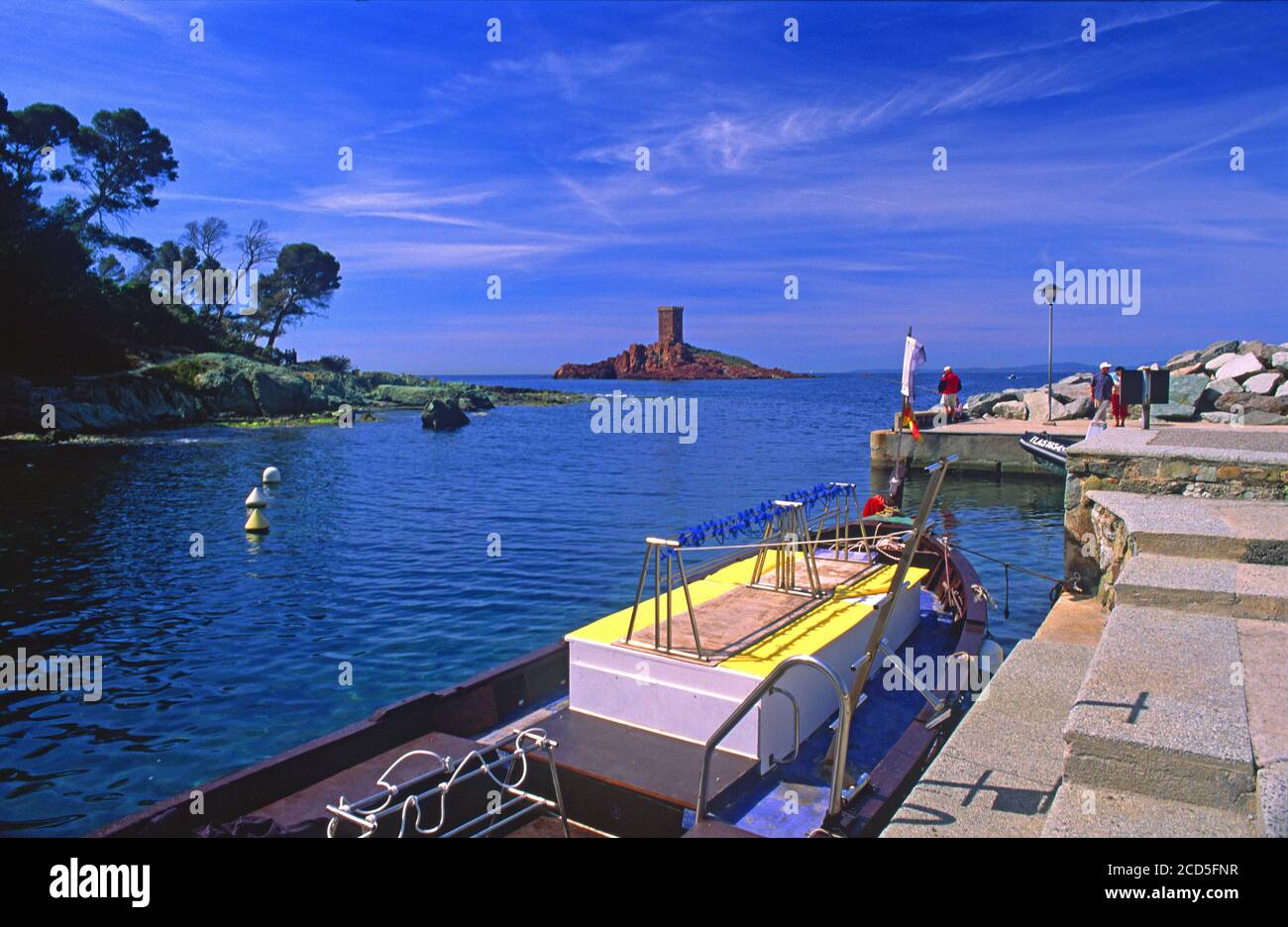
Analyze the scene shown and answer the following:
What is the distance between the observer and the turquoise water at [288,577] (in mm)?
11016

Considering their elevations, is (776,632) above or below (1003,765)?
above

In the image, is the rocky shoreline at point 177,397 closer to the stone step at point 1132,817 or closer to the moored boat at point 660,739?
the moored boat at point 660,739

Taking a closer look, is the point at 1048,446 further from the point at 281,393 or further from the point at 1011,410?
the point at 281,393

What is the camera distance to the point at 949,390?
35.5 meters

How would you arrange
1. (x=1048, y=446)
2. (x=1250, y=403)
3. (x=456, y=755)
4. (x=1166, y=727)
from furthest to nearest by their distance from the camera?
1. (x=1250, y=403)
2. (x=1048, y=446)
3. (x=456, y=755)
4. (x=1166, y=727)

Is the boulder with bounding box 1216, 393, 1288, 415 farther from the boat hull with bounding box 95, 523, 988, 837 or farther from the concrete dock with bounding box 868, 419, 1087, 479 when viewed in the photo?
the boat hull with bounding box 95, 523, 988, 837

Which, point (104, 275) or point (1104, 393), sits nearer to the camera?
point (1104, 393)

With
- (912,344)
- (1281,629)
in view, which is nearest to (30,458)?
(912,344)

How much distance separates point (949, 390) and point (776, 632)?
30510 mm

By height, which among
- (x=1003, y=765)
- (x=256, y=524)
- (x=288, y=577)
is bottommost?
(x=288, y=577)

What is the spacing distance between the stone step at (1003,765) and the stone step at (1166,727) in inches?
14.6

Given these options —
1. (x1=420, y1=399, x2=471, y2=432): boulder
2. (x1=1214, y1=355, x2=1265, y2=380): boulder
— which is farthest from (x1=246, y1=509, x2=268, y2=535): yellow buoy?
(x1=420, y1=399, x2=471, y2=432): boulder

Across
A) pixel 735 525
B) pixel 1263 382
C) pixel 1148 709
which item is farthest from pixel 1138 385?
pixel 1263 382

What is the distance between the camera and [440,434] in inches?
2468
